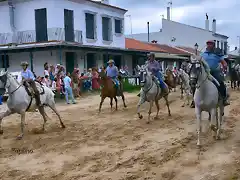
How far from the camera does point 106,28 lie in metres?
32.7

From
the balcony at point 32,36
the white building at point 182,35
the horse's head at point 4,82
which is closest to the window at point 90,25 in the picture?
the balcony at point 32,36

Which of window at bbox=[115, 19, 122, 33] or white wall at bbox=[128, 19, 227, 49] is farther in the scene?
white wall at bbox=[128, 19, 227, 49]

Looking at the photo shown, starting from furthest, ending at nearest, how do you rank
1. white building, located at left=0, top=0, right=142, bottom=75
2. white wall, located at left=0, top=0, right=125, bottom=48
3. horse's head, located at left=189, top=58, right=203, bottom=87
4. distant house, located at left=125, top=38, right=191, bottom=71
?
distant house, located at left=125, top=38, right=191, bottom=71 < white wall, located at left=0, top=0, right=125, bottom=48 < white building, located at left=0, top=0, right=142, bottom=75 < horse's head, located at left=189, top=58, right=203, bottom=87

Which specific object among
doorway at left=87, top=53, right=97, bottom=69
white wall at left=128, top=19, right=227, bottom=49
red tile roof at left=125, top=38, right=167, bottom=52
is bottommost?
doorway at left=87, top=53, right=97, bottom=69

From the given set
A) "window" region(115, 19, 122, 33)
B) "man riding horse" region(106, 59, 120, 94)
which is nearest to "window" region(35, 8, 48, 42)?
"window" region(115, 19, 122, 33)

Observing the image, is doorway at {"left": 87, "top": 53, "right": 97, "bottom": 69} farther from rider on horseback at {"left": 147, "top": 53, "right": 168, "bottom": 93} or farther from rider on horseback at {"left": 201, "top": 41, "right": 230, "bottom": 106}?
rider on horseback at {"left": 201, "top": 41, "right": 230, "bottom": 106}

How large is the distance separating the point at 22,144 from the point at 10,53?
66.0 ft

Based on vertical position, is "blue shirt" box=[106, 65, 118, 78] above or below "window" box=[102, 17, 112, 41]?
below

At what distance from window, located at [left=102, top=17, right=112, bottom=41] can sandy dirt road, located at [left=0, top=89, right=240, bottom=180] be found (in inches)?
803

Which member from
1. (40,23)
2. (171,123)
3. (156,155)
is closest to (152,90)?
(171,123)

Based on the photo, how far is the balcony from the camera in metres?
27.3

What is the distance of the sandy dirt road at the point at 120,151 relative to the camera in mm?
6590

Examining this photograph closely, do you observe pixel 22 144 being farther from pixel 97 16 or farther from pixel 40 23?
pixel 97 16

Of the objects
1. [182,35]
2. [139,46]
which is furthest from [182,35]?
[139,46]
